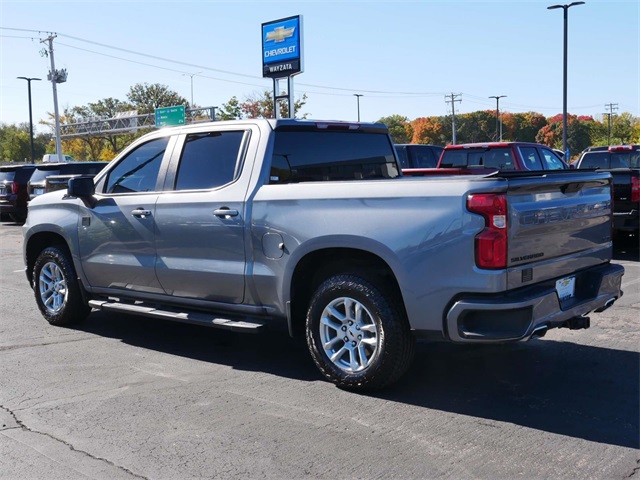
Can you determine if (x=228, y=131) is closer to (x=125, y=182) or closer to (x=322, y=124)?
(x=322, y=124)

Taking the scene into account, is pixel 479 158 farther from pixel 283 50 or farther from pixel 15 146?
pixel 15 146

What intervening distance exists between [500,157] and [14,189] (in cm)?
1452

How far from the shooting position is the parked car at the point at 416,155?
17297 millimetres

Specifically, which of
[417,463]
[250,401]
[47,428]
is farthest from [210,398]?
[417,463]

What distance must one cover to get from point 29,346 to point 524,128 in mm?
109534

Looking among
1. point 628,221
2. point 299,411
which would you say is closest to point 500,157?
point 628,221

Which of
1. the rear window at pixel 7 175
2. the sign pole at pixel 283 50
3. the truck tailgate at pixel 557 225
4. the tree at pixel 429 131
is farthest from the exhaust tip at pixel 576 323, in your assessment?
the tree at pixel 429 131

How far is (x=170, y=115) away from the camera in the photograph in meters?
52.8

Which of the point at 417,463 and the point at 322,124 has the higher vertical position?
the point at 322,124

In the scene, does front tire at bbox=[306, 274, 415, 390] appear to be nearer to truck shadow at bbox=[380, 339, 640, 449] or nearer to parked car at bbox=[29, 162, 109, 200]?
truck shadow at bbox=[380, 339, 640, 449]

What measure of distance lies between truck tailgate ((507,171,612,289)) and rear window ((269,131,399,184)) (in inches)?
76.7

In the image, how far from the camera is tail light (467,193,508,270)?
4281 millimetres

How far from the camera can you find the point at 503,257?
14.1ft

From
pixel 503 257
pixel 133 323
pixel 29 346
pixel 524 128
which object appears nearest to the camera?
pixel 503 257
